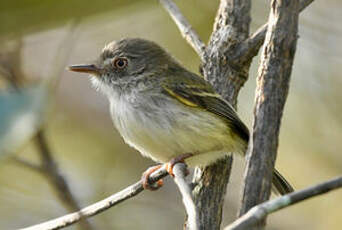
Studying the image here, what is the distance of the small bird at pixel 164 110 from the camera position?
397cm

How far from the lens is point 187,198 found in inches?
103

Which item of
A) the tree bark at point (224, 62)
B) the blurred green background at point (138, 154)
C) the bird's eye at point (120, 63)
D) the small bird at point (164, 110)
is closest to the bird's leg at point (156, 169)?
the small bird at point (164, 110)

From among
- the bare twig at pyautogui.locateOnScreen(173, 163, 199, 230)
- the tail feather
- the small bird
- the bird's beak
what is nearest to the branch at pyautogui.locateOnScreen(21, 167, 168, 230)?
the bare twig at pyautogui.locateOnScreen(173, 163, 199, 230)

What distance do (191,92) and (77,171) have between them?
2.66 m

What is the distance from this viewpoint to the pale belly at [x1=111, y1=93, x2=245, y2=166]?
3949 millimetres

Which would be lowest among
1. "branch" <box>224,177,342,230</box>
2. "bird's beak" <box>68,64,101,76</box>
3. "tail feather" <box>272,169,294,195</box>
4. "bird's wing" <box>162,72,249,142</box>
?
"tail feather" <box>272,169,294,195</box>

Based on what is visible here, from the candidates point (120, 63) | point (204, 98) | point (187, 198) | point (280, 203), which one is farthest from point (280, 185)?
point (280, 203)

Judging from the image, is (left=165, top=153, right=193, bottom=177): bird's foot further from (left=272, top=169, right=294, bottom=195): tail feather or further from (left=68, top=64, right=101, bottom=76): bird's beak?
(left=68, top=64, right=101, bottom=76): bird's beak

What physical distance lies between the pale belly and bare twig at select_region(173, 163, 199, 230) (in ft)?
1.95

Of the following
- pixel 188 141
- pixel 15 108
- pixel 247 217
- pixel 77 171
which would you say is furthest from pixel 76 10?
pixel 77 171

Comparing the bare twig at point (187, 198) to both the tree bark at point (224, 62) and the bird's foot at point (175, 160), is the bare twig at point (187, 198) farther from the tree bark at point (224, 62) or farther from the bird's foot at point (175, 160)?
the tree bark at point (224, 62)

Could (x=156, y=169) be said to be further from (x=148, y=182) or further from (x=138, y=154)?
(x=138, y=154)

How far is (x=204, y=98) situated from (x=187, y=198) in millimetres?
1596

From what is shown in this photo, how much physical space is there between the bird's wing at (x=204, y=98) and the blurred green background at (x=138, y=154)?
5.42ft
